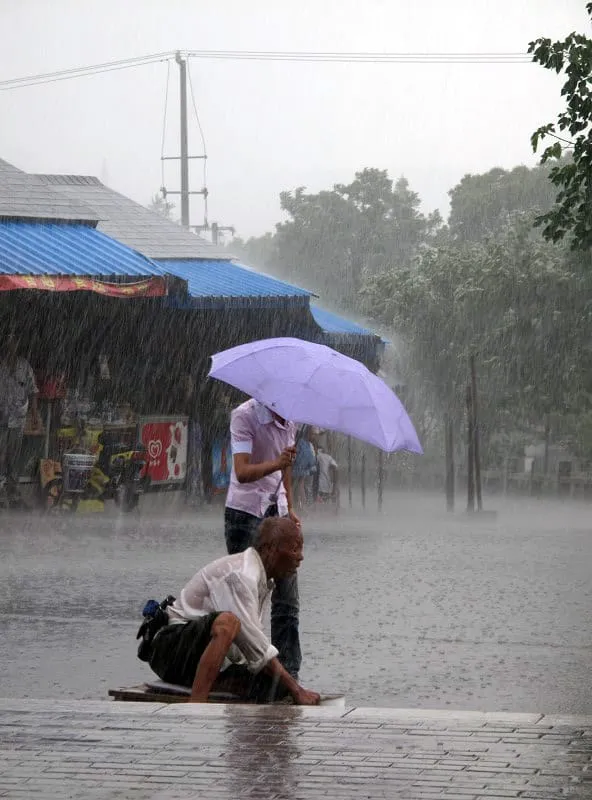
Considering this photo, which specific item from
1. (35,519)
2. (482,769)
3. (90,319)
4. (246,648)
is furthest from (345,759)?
A: (90,319)

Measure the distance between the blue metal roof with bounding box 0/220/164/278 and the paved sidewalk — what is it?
43.5 ft

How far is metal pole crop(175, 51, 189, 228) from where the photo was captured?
2029 inches

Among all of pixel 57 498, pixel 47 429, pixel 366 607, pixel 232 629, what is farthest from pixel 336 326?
pixel 232 629

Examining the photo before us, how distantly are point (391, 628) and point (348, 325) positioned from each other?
17.9 metres

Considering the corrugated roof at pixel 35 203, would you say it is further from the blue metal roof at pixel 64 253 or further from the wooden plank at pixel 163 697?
the wooden plank at pixel 163 697

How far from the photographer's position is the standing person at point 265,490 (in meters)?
7.99

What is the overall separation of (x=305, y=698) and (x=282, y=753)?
120 centimetres

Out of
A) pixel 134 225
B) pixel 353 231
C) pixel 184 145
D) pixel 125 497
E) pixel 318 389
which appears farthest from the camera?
pixel 353 231

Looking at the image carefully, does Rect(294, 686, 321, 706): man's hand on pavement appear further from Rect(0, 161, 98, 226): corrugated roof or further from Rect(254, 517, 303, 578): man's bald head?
Rect(0, 161, 98, 226): corrugated roof

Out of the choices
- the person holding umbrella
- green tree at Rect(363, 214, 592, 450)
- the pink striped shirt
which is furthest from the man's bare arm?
green tree at Rect(363, 214, 592, 450)

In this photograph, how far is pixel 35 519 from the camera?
1944cm

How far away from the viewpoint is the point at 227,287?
23672 mm

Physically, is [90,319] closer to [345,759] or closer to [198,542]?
[198,542]

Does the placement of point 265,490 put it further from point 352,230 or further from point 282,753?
point 352,230
